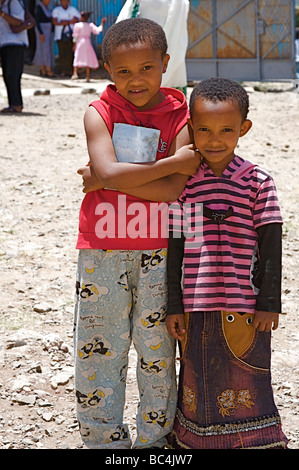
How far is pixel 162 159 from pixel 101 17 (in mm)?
14151

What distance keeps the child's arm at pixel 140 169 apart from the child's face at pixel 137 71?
13cm

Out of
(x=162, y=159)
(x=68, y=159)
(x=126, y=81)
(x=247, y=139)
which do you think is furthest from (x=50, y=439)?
(x=247, y=139)

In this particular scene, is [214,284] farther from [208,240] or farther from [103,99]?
[103,99]

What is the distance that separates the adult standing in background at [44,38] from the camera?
14891 millimetres

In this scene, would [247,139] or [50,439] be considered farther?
[247,139]

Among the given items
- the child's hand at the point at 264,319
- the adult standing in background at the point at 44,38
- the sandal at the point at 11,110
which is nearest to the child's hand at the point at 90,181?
the child's hand at the point at 264,319

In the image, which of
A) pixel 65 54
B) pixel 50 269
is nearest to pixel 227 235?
pixel 50 269

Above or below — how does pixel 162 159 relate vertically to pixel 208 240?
above

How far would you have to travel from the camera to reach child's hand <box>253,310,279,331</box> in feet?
7.10

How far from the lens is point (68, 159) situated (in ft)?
22.3

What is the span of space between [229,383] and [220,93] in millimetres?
914

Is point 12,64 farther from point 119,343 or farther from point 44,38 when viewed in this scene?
point 119,343

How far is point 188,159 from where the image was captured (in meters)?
2.13

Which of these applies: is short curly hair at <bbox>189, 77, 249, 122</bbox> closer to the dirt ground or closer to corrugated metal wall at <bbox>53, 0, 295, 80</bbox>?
the dirt ground
